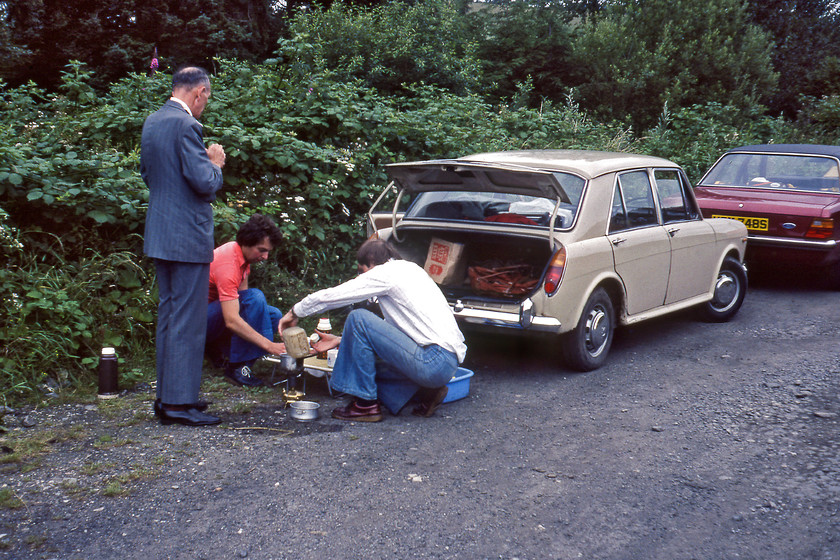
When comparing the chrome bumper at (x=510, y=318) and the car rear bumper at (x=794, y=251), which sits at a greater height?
the car rear bumper at (x=794, y=251)

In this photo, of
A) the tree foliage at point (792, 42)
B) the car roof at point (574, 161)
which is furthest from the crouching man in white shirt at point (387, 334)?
the tree foliage at point (792, 42)

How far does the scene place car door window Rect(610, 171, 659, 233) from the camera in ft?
22.9

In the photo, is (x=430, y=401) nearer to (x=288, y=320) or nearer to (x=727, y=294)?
(x=288, y=320)

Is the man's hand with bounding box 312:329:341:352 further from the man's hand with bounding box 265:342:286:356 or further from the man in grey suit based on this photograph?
the man in grey suit

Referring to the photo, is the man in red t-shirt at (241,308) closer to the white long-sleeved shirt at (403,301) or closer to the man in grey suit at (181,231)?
the man in grey suit at (181,231)

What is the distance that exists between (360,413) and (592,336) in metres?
2.22

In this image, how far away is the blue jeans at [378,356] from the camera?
5.32m

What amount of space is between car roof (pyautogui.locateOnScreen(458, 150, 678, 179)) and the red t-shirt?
2.14 meters

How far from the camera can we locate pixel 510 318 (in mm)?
6180

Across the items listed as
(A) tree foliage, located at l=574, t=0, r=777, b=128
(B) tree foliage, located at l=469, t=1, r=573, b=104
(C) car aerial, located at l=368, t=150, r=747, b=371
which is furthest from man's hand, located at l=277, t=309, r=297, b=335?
(B) tree foliage, located at l=469, t=1, r=573, b=104

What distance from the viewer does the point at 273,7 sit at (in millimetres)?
24953

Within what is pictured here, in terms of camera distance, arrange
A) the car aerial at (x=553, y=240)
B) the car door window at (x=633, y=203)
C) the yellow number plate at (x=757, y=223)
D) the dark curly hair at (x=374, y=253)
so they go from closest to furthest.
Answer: the dark curly hair at (x=374, y=253), the car aerial at (x=553, y=240), the car door window at (x=633, y=203), the yellow number plate at (x=757, y=223)

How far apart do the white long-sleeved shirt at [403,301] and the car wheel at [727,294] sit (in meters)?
4.10

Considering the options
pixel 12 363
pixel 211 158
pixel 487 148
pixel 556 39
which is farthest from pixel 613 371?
pixel 556 39
